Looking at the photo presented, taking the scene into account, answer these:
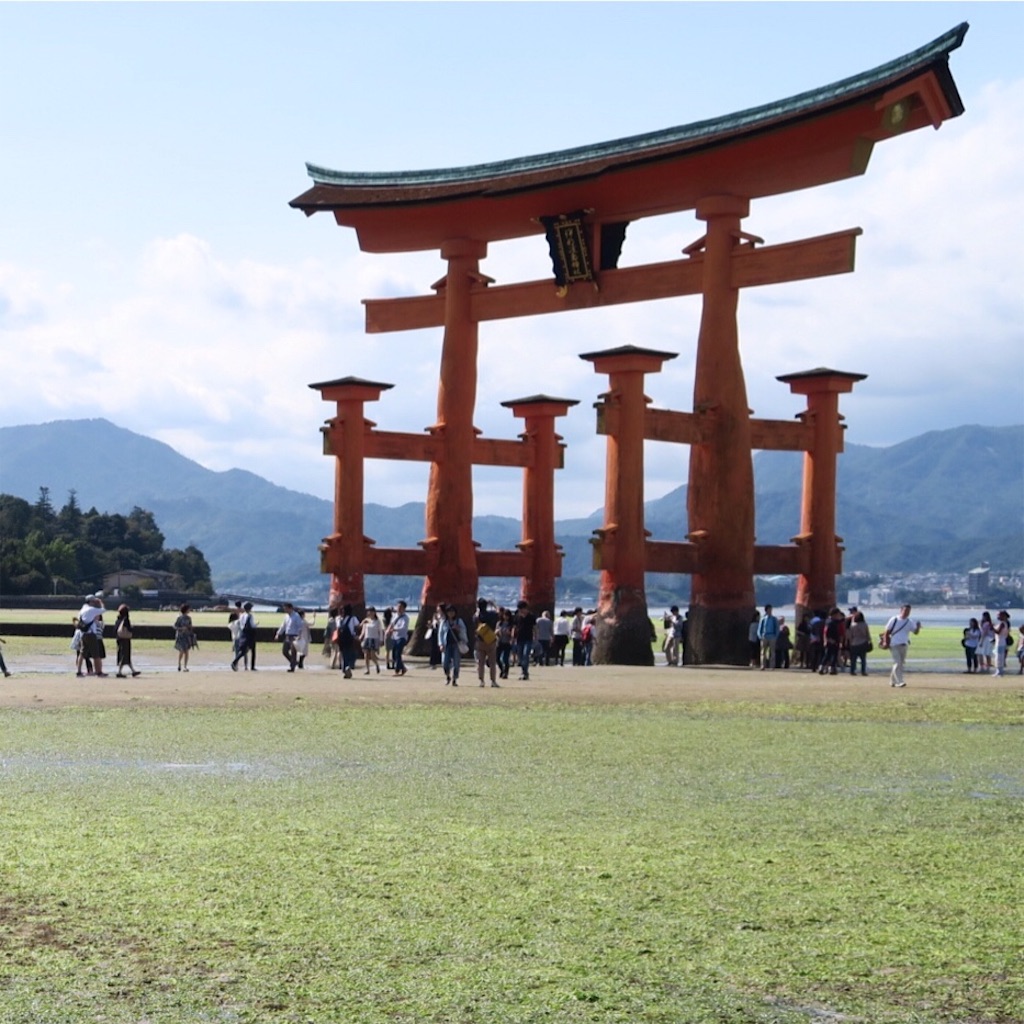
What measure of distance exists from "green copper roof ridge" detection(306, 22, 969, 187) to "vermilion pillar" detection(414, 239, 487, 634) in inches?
68.4

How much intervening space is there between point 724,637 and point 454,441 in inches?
309

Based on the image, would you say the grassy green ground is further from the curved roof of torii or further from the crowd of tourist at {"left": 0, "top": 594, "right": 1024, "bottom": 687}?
the curved roof of torii

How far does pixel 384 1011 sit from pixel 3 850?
3820 millimetres

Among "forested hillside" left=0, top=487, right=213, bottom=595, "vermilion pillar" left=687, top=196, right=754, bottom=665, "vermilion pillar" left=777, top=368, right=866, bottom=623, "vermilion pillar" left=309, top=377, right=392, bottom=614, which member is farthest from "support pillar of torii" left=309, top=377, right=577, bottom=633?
"forested hillside" left=0, top=487, right=213, bottom=595

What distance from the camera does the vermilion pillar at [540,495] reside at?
4041 centimetres

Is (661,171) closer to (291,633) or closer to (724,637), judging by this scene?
(724,637)

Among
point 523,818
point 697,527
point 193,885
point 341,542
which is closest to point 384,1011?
point 193,885

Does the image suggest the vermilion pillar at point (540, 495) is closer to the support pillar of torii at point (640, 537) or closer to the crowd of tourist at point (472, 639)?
the crowd of tourist at point (472, 639)

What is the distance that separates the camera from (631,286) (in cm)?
3375

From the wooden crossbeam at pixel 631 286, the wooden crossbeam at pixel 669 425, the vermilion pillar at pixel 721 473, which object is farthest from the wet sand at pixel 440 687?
the wooden crossbeam at pixel 631 286

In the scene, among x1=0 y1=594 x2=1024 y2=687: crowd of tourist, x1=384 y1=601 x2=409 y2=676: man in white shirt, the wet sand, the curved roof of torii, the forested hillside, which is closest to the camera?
the wet sand

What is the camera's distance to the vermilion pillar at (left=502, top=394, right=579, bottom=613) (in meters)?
40.4

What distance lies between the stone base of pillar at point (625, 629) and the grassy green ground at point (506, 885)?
1824 centimetres

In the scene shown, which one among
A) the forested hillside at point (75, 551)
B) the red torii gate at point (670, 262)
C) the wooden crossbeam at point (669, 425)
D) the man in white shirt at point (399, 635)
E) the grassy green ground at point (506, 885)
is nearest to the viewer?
the grassy green ground at point (506, 885)
